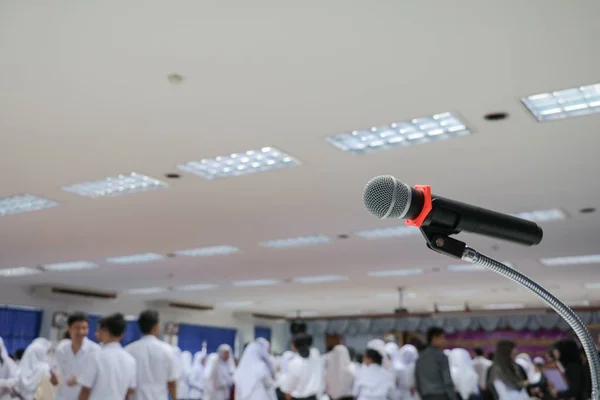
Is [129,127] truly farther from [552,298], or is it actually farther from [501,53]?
[552,298]

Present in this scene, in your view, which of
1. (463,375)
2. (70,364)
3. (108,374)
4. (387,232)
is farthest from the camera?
(463,375)

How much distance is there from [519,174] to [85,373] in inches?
156

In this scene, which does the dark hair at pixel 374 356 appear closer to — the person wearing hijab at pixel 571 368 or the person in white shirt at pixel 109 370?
the person wearing hijab at pixel 571 368

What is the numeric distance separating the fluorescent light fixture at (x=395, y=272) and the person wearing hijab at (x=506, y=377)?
4810 millimetres

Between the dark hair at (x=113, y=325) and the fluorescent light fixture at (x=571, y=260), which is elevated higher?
the fluorescent light fixture at (x=571, y=260)

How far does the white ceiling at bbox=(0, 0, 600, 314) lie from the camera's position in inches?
137

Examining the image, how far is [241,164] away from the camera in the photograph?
5980 mm

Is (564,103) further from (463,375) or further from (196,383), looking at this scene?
(196,383)

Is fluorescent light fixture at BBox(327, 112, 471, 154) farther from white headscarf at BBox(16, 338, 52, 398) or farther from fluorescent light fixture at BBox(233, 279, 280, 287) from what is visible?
fluorescent light fixture at BBox(233, 279, 280, 287)

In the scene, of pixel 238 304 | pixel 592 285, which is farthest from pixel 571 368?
pixel 238 304

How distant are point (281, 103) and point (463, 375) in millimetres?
7906

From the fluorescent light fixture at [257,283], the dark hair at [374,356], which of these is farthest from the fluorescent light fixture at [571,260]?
the fluorescent light fixture at [257,283]

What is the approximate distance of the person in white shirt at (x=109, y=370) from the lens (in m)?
4.80

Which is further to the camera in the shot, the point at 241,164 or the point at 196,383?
the point at 196,383
